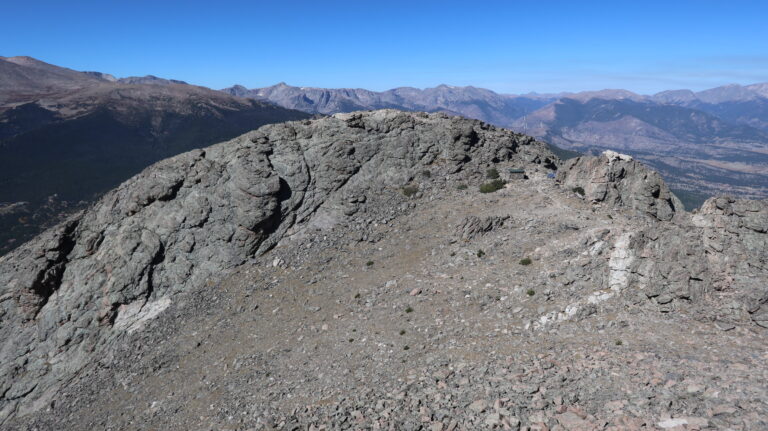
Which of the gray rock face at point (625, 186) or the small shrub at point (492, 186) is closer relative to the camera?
the gray rock face at point (625, 186)

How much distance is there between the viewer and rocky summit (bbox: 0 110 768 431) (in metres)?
21.6

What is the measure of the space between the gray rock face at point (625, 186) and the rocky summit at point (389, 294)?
23 cm

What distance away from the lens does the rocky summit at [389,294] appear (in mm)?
21641

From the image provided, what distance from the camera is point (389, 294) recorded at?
3638 cm

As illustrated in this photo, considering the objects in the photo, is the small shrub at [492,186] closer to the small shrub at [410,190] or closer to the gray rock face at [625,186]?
the gray rock face at [625,186]

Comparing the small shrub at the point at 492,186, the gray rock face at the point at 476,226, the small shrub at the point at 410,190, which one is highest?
the small shrub at the point at 492,186

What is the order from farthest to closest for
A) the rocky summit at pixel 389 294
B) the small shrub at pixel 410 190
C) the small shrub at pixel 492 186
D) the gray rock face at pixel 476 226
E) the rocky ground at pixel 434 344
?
the small shrub at pixel 410 190 < the small shrub at pixel 492 186 < the gray rock face at pixel 476 226 < the rocky summit at pixel 389 294 < the rocky ground at pixel 434 344

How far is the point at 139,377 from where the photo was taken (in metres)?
38.3

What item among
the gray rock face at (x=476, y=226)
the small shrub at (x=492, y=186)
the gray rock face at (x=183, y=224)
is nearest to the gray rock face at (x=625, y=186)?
the small shrub at (x=492, y=186)

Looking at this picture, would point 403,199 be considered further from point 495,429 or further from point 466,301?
point 495,429

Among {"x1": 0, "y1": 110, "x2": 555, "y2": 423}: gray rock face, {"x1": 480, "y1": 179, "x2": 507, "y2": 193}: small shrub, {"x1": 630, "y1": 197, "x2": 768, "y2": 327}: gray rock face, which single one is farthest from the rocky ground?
{"x1": 0, "y1": 110, "x2": 555, "y2": 423}: gray rock face

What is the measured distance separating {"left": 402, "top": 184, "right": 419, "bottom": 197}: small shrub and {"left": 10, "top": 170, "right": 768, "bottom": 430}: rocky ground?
1592 mm

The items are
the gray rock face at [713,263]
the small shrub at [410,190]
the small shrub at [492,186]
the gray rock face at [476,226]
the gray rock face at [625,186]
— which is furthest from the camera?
the small shrub at [410,190]

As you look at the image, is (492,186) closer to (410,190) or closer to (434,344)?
(410,190)
